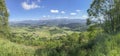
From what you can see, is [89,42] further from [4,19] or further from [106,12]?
[4,19]

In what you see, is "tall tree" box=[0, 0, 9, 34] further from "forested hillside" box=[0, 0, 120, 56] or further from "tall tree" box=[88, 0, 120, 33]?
"tall tree" box=[88, 0, 120, 33]

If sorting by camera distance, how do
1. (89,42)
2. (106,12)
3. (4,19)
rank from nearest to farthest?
(89,42) < (106,12) < (4,19)

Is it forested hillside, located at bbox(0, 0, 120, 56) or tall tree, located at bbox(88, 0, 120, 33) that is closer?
forested hillside, located at bbox(0, 0, 120, 56)

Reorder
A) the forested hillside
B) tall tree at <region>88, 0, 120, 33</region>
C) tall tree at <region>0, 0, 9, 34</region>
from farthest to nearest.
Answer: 1. tall tree at <region>0, 0, 9, 34</region>
2. tall tree at <region>88, 0, 120, 33</region>
3. the forested hillside

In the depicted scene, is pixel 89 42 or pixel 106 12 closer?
pixel 89 42

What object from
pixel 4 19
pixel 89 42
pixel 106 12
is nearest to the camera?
pixel 89 42

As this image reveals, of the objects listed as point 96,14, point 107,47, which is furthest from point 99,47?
point 96,14

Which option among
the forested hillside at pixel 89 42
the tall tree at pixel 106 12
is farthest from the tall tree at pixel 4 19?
the tall tree at pixel 106 12

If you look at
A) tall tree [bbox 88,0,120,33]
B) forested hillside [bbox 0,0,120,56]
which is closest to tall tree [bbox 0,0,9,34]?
forested hillside [bbox 0,0,120,56]

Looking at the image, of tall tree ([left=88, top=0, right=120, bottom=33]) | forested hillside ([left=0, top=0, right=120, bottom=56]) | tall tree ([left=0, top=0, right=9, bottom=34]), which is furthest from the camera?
tall tree ([left=0, top=0, right=9, bottom=34])

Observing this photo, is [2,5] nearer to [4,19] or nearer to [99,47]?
[4,19]

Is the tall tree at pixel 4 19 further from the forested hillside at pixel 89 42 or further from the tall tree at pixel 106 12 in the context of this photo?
the tall tree at pixel 106 12

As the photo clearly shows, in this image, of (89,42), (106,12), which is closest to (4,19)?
(106,12)
